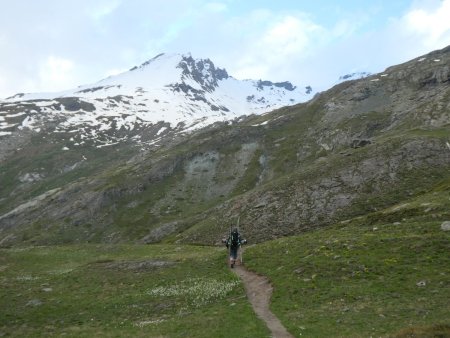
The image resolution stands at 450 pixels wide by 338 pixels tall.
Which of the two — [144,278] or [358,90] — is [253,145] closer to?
[358,90]

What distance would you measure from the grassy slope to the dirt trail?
503 mm

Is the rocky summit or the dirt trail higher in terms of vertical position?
the rocky summit

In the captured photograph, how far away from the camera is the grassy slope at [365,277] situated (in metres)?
22.8

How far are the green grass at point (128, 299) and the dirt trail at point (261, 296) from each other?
0.60 m

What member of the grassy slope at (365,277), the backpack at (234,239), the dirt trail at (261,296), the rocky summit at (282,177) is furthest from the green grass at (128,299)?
the rocky summit at (282,177)

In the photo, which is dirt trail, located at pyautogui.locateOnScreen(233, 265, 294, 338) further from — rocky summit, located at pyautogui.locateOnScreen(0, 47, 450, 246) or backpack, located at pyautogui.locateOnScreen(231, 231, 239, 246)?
rocky summit, located at pyautogui.locateOnScreen(0, 47, 450, 246)

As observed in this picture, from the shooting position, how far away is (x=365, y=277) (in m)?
→ 29.5

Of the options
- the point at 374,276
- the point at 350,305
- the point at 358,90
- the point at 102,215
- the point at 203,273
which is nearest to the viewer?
the point at 350,305

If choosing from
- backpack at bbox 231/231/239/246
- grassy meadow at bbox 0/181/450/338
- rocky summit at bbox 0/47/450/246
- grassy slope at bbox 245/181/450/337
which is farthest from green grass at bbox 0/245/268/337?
rocky summit at bbox 0/47/450/246

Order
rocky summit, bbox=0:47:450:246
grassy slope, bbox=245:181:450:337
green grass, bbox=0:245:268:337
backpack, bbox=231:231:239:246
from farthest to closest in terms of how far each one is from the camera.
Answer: rocky summit, bbox=0:47:450:246 → backpack, bbox=231:231:239:246 → green grass, bbox=0:245:268:337 → grassy slope, bbox=245:181:450:337

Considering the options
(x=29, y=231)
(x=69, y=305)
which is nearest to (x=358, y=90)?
(x=29, y=231)

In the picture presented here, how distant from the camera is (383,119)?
11650 centimetres

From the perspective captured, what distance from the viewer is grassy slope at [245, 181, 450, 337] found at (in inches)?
899

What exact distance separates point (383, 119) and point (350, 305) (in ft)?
326
